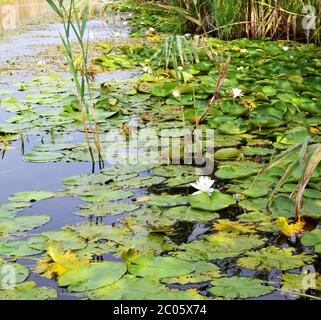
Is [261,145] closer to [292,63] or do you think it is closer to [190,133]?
[190,133]

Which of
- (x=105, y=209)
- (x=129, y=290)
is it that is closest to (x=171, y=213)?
(x=105, y=209)

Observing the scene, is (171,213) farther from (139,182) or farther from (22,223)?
Result: (22,223)

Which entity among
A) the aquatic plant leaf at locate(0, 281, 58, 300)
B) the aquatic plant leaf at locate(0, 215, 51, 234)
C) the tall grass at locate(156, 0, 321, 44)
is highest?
the tall grass at locate(156, 0, 321, 44)

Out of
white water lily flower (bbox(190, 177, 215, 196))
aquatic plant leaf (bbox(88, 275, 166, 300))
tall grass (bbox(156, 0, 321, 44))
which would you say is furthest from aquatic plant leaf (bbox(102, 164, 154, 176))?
tall grass (bbox(156, 0, 321, 44))

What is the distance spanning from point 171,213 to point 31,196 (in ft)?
1.61

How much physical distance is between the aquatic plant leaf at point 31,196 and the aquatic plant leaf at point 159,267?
0.57m

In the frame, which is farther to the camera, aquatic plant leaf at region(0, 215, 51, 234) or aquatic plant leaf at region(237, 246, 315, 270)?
aquatic plant leaf at region(0, 215, 51, 234)

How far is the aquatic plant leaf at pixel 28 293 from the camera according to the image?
1.15 metres

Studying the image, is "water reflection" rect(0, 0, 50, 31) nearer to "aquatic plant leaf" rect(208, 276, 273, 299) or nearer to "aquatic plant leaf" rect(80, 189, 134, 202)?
"aquatic plant leaf" rect(80, 189, 134, 202)

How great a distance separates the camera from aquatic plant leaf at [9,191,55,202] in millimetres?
1700

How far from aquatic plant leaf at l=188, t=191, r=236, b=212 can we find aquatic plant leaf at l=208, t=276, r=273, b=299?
15.8 inches

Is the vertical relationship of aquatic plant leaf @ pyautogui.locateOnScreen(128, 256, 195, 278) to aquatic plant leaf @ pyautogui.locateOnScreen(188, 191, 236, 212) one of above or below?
below

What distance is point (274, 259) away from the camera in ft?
4.22

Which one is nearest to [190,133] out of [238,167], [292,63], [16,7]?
[238,167]
